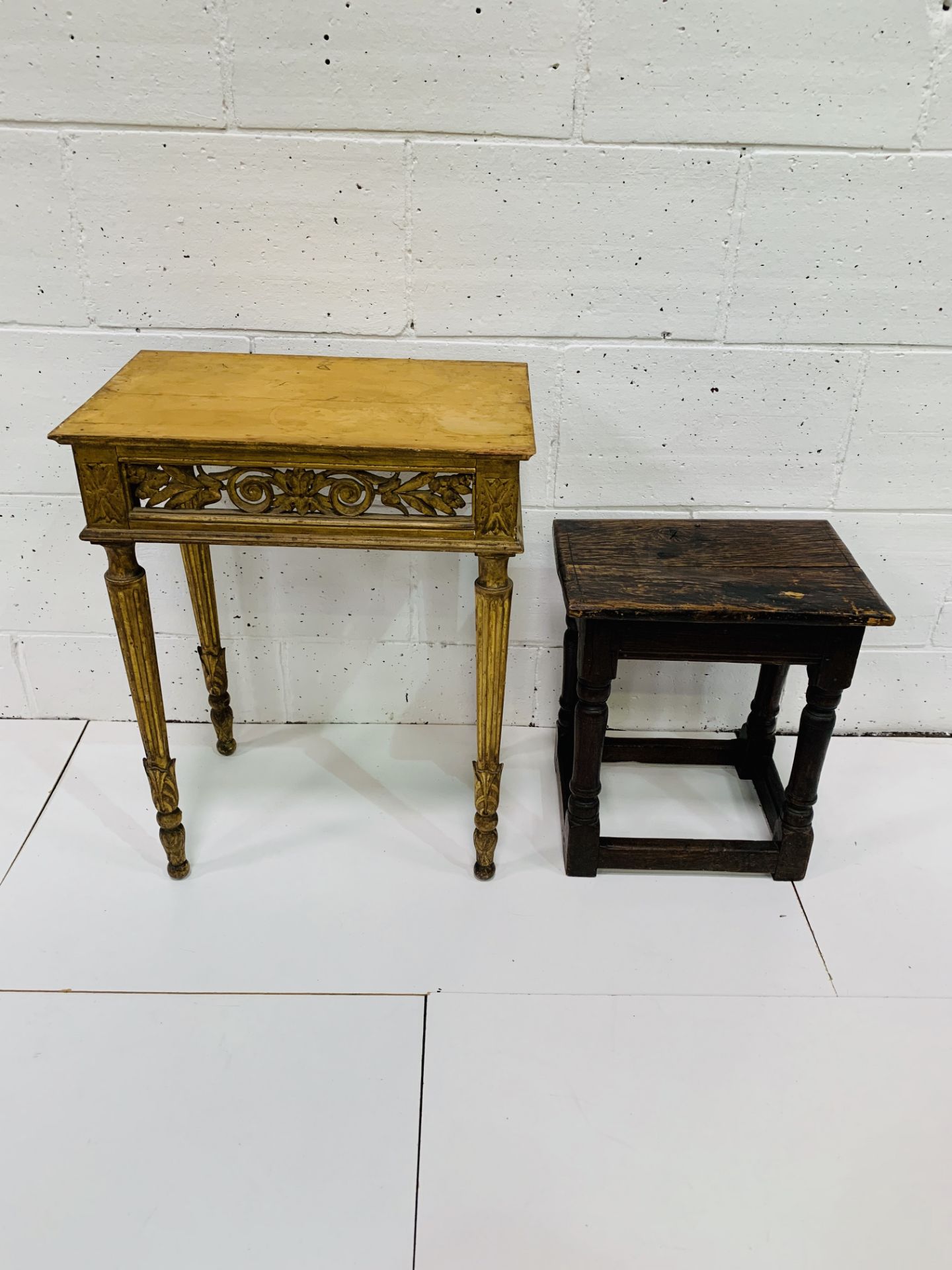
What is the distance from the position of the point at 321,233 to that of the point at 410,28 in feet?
1.16

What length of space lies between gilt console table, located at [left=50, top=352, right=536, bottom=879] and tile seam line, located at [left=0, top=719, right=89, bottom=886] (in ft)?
1.52

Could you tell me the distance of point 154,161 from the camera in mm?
1721

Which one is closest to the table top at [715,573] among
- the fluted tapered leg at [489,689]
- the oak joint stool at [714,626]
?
the oak joint stool at [714,626]

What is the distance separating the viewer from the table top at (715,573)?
1.60 m

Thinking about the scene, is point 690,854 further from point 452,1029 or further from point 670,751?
point 452,1029

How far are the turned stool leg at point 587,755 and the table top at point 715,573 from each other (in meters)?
0.09

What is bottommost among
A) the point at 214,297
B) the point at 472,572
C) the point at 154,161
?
the point at 472,572

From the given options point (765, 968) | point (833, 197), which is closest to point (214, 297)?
point (833, 197)

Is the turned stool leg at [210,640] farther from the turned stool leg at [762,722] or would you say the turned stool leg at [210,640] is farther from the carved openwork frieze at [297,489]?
the turned stool leg at [762,722]

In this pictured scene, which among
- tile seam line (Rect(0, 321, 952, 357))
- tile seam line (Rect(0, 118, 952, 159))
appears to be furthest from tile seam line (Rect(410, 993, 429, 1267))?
tile seam line (Rect(0, 118, 952, 159))

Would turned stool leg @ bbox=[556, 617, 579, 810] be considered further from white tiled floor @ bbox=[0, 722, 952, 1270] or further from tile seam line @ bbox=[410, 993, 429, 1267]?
tile seam line @ bbox=[410, 993, 429, 1267]

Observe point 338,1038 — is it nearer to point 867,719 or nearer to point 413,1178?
point 413,1178

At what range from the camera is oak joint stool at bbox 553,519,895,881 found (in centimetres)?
162

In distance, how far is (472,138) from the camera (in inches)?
66.7
